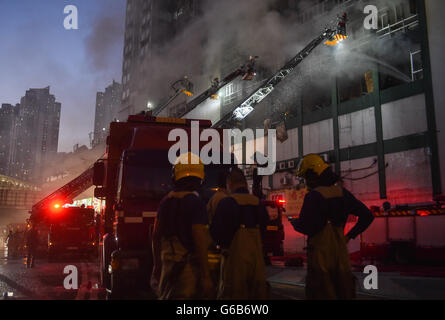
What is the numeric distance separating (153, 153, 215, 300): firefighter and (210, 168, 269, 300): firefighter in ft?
1.25

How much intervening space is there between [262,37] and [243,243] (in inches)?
859

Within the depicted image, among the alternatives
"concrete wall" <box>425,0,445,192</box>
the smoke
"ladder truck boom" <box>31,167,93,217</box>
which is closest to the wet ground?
"ladder truck boom" <box>31,167,93,217</box>

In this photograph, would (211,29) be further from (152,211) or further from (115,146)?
(152,211)

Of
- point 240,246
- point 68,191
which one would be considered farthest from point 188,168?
point 68,191

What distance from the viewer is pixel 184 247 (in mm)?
3082

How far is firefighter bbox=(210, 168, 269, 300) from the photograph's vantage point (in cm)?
334

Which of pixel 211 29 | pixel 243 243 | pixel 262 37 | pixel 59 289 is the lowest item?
pixel 59 289

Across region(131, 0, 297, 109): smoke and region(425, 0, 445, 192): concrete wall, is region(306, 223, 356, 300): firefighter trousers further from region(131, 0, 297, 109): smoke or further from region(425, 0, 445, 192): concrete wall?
region(131, 0, 297, 109): smoke

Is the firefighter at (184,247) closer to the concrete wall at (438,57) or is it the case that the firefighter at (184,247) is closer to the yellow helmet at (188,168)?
the yellow helmet at (188,168)

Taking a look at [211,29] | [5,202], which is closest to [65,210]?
[211,29]

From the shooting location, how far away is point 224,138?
7.20m

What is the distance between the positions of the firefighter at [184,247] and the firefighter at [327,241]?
3.22 ft

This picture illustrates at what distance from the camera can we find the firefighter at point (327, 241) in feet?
10.6

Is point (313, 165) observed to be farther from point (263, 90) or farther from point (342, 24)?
point (342, 24)
